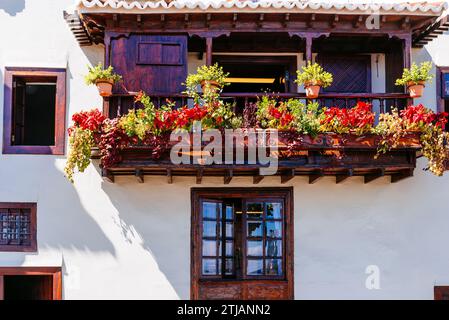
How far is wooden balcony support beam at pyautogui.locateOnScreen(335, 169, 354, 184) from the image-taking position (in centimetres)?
948

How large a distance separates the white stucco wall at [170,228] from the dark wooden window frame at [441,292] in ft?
0.32

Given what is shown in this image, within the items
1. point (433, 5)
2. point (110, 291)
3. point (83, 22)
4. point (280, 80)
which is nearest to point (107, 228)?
point (110, 291)

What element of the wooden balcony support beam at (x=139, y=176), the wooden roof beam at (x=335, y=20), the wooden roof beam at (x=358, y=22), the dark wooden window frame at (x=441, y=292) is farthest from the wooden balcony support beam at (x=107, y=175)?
the dark wooden window frame at (x=441, y=292)

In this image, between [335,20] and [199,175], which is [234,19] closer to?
[335,20]

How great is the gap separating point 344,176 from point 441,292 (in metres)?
2.51

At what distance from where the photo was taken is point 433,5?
940cm

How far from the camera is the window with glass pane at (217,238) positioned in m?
10.2

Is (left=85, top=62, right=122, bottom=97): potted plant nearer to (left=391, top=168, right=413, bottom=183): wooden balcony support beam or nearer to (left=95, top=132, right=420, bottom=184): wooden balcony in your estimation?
(left=95, top=132, right=420, bottom=184): wooden balcony

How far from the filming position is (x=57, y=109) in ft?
34.0

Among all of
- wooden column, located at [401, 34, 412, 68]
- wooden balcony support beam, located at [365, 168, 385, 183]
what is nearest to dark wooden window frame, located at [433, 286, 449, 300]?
wooden balcony support beam, located at [365, 168, 385, 183]

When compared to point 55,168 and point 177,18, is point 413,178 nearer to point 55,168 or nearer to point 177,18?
point 177,18

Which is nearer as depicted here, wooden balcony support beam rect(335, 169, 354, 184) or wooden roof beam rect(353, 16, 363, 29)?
wooden balcony support beam rect(335, 169, 354, 184)
